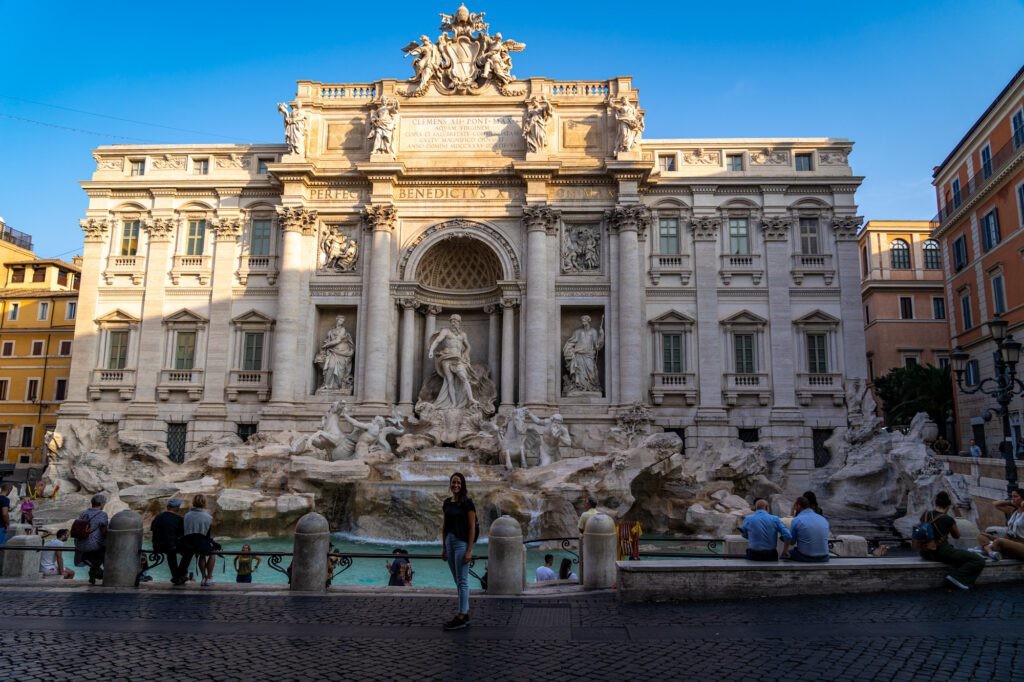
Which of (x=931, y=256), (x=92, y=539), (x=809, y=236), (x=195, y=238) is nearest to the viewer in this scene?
(x=92, y=539)

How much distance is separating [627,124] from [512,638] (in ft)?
80.6

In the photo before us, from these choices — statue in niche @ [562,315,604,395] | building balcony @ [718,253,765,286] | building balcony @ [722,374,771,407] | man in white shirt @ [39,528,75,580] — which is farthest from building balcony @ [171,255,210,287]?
building balcony @ [722,374,771,407]

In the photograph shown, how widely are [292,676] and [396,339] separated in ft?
74.9

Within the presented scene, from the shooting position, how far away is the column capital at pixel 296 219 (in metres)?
28.8

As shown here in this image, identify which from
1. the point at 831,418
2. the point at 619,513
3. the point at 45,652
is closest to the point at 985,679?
the point at 45,652

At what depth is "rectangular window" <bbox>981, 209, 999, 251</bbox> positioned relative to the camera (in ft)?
93.2

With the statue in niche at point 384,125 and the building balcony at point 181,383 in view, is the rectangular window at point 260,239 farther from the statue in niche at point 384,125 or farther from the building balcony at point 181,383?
the statue in niche at point 384,125

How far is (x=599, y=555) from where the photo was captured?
9.88 metres

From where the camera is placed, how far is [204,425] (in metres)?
28.3

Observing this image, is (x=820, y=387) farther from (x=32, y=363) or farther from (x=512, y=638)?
(x=32, y=363)

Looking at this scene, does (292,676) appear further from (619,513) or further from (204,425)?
(204,425)

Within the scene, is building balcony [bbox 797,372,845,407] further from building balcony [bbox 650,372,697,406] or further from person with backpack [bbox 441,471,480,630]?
person with backpack [bbox 441,471,480,630]

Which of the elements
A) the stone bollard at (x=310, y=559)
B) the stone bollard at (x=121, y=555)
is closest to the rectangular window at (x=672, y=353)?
the stone bollard at (x=310, y=559)

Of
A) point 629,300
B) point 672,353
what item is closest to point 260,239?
point 629,300
